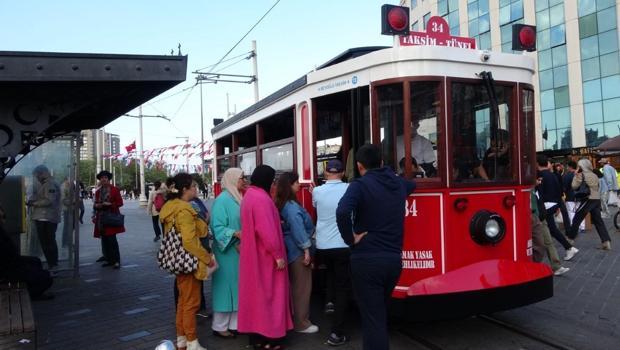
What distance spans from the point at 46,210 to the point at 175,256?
4571mm

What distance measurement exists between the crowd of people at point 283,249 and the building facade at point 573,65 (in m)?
30.4

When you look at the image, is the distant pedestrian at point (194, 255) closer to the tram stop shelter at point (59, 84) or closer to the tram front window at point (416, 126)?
the tram stop shelter at point (59, 84)

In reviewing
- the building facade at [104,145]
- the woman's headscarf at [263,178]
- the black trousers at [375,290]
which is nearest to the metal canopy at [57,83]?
the woman's headscarf at [263,178]

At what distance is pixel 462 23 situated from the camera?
3950cm

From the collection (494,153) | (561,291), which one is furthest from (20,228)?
(561,291)

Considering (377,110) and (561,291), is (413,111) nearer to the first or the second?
(377,110)

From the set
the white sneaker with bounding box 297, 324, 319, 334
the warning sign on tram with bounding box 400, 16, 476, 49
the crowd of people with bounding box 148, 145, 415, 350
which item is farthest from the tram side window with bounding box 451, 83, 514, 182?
the white sneaker with bounding box 297, 324, 319, 334

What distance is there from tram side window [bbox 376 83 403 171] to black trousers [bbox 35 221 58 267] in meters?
5.69

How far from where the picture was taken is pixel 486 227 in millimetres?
→ 4445

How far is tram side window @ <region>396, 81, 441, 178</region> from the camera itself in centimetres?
451

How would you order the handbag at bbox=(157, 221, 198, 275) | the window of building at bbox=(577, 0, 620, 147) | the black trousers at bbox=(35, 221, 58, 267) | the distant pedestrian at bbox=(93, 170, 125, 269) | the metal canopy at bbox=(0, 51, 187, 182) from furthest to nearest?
1. the window of building at bbox=(577, 0, 620, 147)
2. the distant pedestrian at bbox=(93, 170, 125, 269)
3. the black trousers at bbox=(35, 221, 58, 267)
4. the handbag at bbox=(157, 221, 198, 275)
5. the metal canopy at bbox=(0, 51, 187, 182)

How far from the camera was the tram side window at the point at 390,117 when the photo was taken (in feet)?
15.0

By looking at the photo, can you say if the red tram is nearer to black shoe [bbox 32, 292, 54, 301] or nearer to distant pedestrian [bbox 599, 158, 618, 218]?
black shoe [bbox 32, 292, 54, 301]

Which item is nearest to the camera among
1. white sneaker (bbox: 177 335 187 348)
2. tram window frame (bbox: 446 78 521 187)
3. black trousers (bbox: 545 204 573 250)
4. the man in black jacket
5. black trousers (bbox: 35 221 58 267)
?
white sneaker (bbox: 177 335 187 348)
